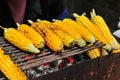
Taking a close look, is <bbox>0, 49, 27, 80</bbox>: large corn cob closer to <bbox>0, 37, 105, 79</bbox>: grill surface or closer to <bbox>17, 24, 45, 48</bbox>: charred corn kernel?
<bbox>0, 37, 105, 79</bbox>: grill surface

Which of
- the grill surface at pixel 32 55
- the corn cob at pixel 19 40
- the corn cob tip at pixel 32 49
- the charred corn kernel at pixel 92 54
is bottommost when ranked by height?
the charred corn kernel at pixel 92 54

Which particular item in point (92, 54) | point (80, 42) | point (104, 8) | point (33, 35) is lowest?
point (92, 54)

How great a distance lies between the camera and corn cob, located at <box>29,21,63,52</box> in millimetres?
2051

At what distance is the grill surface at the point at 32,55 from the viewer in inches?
75.7

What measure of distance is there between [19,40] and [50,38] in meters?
0.25

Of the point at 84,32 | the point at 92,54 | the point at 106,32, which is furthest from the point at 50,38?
the point at 106,32

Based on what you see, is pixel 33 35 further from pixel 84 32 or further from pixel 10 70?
pixel 84 32

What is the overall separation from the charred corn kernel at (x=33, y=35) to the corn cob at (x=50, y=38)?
0.15 ft

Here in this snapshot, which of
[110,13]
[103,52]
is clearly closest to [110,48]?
[103,52]

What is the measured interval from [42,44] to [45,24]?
0.29m

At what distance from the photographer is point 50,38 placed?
2.10 meters

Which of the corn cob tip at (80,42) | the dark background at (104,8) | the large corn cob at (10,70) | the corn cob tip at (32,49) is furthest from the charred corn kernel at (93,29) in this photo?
the dark background at (104,8)

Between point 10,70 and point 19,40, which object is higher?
point 19,40

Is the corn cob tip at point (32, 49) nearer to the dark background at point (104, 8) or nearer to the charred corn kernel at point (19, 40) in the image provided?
the charred corn kernel at point (19, 40)
